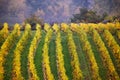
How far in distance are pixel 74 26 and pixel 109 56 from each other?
15.6 m

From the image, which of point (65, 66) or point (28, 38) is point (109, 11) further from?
point (65, 66)

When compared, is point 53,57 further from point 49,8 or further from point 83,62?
point 49,8

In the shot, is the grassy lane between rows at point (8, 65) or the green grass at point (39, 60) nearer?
the grassy lane between rows at point (8, 65)

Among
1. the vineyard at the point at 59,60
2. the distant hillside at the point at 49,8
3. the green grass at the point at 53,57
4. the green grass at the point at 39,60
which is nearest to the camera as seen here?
the vineyard at the point at 59,60

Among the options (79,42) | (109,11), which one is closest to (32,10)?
(109,11)

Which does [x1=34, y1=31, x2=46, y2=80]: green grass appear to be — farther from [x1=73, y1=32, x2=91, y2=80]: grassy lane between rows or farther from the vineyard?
[x1=73, y1=32, x2=91, y2=80]: grassy lane between rows

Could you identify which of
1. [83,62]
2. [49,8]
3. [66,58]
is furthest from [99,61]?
[49,8]

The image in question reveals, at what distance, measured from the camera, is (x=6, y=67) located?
32.6 m

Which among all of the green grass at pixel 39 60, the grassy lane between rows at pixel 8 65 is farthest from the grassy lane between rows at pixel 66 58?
the grassy lane between rows at pixel 8 65

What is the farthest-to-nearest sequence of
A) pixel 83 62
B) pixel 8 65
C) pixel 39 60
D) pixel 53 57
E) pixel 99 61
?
pixel 53 57, pixel 99 61, pixel 83 62, pixel 39 60, pixel 8 65

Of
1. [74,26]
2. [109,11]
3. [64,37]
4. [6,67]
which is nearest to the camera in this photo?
[6,67]

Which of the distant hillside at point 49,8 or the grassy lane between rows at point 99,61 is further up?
the distant hillside at point 49,8

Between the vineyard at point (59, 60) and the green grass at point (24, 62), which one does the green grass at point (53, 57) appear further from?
the green grass at point (24, 62)

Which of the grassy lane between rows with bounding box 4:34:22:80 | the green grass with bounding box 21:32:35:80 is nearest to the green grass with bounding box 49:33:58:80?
the green grass with bounding box 21:32:35:80
